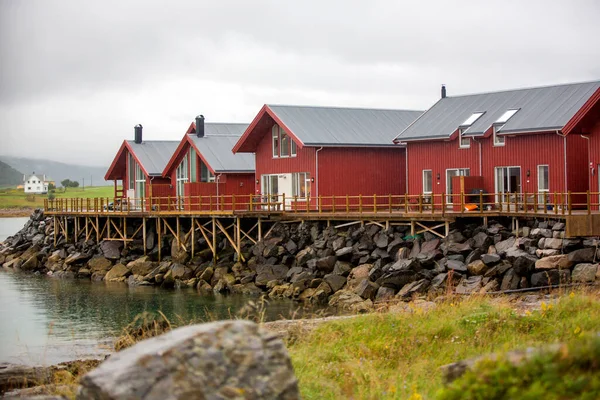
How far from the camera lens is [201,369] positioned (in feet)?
25.0

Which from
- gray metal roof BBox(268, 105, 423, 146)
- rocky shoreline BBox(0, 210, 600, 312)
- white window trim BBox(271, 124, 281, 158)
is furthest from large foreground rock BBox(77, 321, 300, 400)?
white window trim BBox(271, 124, 281, 158)

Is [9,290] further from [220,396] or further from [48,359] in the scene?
[220,396]

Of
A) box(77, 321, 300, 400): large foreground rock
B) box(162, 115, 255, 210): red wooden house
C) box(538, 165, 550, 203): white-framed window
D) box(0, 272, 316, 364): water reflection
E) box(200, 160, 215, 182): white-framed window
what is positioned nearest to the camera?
box(77, 321, 300, 400): large foreground rock

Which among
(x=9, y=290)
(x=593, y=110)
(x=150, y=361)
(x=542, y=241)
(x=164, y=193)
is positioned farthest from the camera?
(x=164, y=193)

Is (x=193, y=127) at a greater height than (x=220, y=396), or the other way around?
(x=193, y=127)

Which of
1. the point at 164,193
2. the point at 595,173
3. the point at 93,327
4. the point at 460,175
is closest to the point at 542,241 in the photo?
the point at 595,173

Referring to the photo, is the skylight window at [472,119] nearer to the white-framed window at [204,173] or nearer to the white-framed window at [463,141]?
the white-framed window at [463,141]

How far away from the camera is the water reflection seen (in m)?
21.2

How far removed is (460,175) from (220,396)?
29.2 metres

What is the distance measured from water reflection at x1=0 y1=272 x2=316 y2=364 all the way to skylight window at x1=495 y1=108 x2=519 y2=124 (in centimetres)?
1171

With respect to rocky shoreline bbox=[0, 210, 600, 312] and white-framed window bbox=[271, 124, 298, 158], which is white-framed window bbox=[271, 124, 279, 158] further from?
rocky shoreline bbox=[0, 210, 600, 312]

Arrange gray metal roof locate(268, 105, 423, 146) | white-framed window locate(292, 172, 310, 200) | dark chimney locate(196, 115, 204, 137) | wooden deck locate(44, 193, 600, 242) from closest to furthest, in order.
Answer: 1. wooden deck locate(44, 193, 600, 242)
2. gray metal roof locate(268, 105, 423, 146)
3. white-framed window locate(292, 172, 310, 200)
4. dark chimney locate(196, 115, 204, 137)

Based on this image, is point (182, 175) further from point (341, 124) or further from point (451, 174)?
point (451, 174)

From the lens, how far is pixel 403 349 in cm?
1234
